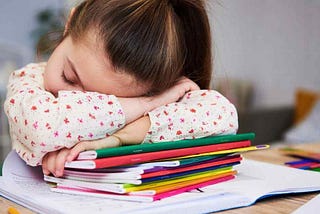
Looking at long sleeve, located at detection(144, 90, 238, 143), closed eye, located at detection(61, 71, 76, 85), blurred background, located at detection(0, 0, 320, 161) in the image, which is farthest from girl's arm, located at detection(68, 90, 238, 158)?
blurred background, located at detection(0, 0, 320, 161)

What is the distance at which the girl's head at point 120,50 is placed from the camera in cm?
61

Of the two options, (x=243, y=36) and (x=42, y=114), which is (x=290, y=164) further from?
(x=243, y=36)

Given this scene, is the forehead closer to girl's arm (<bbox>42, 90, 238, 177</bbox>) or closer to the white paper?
girl's arm (<bbox>42, 90, 238, 177</bbox>)

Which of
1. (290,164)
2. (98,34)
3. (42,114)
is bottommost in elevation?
(290,164)

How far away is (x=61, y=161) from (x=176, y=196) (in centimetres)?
15

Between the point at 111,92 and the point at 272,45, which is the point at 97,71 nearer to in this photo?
the point at 111,92

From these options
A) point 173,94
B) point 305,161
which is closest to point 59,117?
point 173,94

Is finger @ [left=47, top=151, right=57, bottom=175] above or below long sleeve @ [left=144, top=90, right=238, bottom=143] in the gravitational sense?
below

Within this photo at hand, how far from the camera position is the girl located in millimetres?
530

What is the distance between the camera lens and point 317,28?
10.6ft

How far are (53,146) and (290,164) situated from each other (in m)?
0.46

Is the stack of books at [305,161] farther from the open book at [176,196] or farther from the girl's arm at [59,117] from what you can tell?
the girl's arm at [59,117]

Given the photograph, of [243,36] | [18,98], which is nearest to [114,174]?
[18,98]

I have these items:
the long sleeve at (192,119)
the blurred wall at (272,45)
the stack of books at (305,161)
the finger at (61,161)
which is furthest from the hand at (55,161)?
the blurred wall at (272,45)
